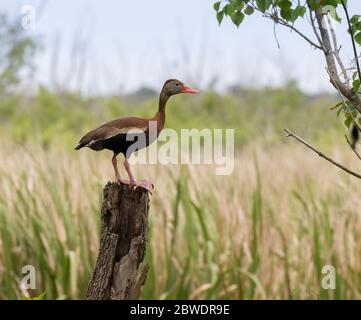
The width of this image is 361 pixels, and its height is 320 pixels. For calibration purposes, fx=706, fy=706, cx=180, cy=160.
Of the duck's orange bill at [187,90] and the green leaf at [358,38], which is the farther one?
the green leaf at [358,38]

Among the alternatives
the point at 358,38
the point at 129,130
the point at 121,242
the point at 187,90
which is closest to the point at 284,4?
the point at 358,38

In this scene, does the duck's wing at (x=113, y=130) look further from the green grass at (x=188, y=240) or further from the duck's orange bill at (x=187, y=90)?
the green grass at (x=188, y=240)

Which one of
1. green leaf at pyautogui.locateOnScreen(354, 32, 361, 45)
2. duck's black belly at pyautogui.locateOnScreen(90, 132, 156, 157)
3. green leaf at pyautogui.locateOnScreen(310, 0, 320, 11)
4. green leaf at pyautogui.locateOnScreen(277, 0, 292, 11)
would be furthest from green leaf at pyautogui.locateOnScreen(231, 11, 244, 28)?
duck's black belly at pyautogui.locateOnScreen(90, 132, 156, 157)

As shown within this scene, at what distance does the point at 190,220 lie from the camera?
549 centimetres

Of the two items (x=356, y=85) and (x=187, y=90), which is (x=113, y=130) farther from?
(x=356, y=85)

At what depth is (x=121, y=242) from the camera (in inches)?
113

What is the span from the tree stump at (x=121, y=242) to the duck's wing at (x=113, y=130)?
644mm

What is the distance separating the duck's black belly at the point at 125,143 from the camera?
2166 mm

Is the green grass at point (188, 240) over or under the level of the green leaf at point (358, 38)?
under

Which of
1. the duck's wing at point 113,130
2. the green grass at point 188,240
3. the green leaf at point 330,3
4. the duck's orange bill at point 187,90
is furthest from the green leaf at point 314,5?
the green grass at point 188,240

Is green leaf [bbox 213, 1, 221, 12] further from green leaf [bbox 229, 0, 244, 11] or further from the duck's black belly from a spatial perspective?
the duck's black belly
